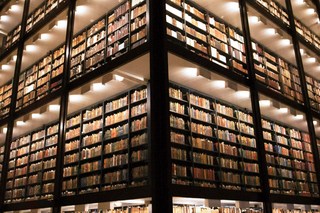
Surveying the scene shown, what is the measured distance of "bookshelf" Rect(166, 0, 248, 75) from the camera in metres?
3.83

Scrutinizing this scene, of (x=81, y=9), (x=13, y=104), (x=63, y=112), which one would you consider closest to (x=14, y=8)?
(x=13, y=104)

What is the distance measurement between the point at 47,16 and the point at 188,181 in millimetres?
4212

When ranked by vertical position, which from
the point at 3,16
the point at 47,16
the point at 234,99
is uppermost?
the point at 3,16

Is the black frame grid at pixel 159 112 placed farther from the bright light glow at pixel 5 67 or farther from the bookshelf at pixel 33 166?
the bright light glow at pixel 5 67

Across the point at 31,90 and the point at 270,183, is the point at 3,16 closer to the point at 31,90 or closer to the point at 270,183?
the point at 31,90

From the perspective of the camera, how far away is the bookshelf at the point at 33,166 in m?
4.70

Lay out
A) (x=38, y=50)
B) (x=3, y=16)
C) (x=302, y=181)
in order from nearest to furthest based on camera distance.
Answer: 1. (x=302, y=181)
2. (x=38, y=50)
3. (x=3, y=16)

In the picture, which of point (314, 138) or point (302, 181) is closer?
point (302, 181)

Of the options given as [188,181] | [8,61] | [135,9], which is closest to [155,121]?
[188,181]

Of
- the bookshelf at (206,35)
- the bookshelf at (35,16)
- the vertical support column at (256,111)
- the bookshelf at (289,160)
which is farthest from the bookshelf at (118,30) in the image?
the bookshelf at (289,160)

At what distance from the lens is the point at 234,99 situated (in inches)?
176

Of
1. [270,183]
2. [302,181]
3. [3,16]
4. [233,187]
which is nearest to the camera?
[233,187]

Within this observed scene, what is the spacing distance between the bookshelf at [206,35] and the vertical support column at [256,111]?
10 cm

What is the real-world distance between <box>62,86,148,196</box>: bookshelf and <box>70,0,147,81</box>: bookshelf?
578 millimetres
